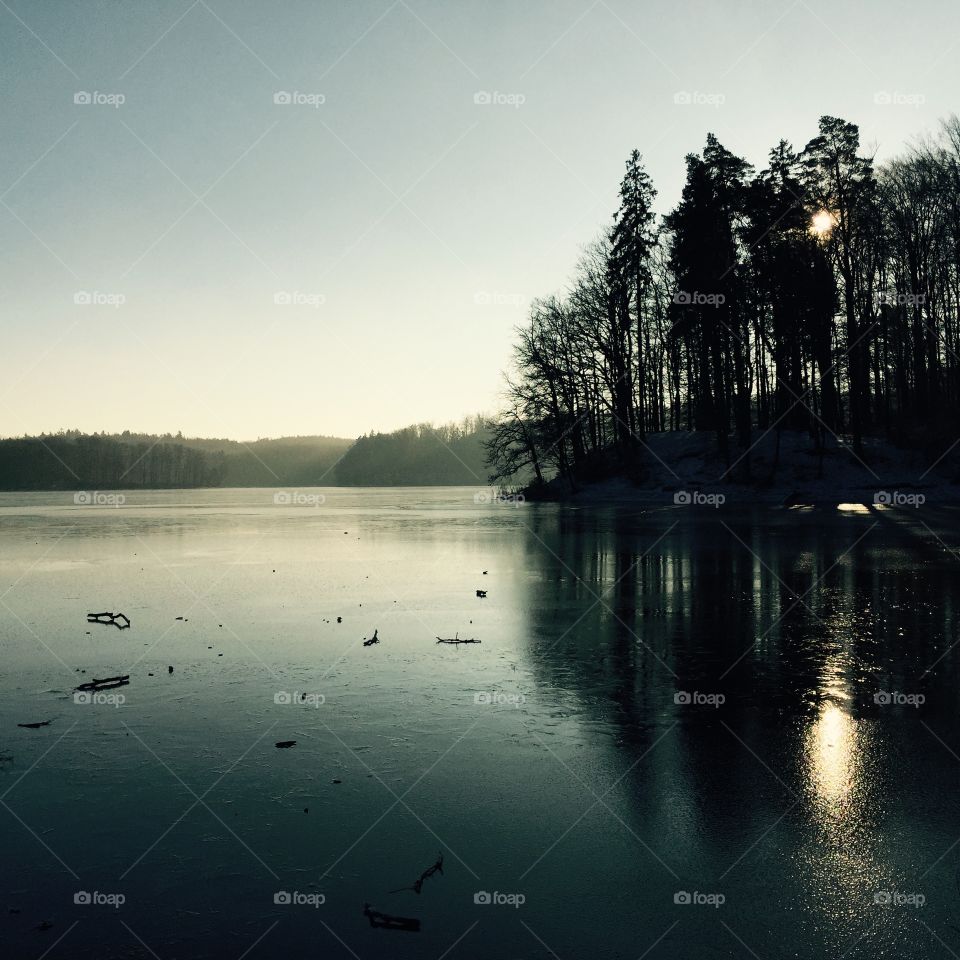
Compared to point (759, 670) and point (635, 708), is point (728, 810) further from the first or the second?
point (759, 670)

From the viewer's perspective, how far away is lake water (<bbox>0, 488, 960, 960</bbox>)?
11.5 ft

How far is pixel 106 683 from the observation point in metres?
7.61

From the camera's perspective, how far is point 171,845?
4219 mm

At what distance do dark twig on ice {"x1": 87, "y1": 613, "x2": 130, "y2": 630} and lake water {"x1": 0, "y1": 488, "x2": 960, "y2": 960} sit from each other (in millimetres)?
226

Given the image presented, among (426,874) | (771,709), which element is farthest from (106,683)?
(771,709)

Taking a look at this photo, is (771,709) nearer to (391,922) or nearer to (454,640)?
(454,640)

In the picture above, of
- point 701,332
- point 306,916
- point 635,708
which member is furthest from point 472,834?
point 701,332

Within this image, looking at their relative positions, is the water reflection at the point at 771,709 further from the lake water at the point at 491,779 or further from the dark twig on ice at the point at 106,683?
the dark twig on ice at the point at 106,683

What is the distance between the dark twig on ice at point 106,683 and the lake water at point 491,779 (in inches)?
10.5

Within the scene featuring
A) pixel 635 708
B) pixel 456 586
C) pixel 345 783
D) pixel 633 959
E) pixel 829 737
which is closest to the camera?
pixel 633 959

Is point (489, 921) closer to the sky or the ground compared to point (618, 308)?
closer to the ground

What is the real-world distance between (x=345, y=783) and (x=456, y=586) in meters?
9.29

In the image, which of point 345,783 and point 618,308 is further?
point 618,308

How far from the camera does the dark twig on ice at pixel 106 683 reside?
749 cm
